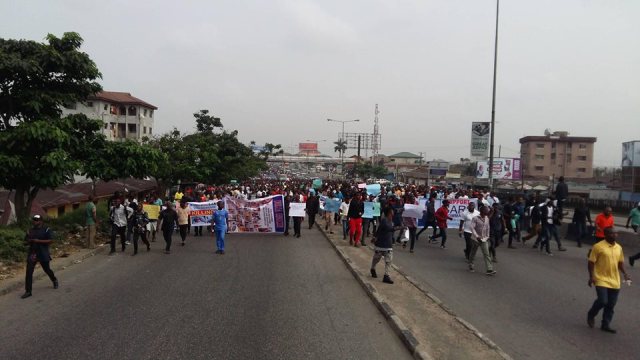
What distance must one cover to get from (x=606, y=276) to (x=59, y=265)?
11.6 metres

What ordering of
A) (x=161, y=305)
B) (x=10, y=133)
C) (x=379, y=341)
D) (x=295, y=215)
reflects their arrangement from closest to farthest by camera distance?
(x=379, y=341), (x=161, y=305), (x=10, y=133), (x=295, y=215)

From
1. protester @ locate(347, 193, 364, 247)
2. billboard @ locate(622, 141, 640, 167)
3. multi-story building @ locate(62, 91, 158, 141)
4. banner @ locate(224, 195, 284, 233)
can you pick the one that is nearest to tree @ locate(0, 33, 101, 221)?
banner @ locate(224, 195, 284, 233)

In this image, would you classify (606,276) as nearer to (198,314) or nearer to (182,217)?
(198,314)

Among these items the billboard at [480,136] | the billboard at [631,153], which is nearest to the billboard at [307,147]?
the billboard at [631,153]

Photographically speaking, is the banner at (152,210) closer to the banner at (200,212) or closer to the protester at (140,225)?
the banner at (200,212)

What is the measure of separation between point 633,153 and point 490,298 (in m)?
43.9

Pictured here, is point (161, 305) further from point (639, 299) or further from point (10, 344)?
point (639, 299)

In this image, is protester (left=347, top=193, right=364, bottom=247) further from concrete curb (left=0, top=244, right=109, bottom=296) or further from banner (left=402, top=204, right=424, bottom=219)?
concrete curb (left=0, top=244, right=109, bottom=296)

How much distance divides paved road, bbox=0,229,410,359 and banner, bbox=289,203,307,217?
6.66m

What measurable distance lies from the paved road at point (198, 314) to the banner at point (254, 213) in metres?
6.72

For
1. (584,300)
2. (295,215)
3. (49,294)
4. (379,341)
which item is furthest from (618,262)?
(295,215)

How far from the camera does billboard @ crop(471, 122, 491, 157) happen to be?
2770cm

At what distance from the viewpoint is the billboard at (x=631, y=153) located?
149ft

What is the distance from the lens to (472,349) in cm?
658
